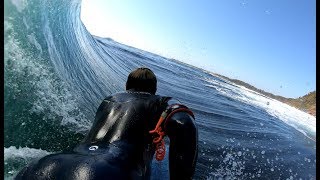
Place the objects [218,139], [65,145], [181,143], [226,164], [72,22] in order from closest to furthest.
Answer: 1. [181,143]
2. [65,145]
3. [226,164]
4. [218,139]
5. [72,22]

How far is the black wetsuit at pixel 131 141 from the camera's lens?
252 centimetres

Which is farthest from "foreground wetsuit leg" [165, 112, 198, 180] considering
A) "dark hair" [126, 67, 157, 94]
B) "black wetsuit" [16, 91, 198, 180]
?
"dark hair" [126, 67, 157, 94]

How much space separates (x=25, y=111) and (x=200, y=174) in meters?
2.96

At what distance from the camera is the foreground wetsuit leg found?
286cm

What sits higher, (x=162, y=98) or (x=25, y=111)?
(x=162, y=98)

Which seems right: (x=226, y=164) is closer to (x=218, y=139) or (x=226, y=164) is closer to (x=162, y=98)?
(x=218, y=139)

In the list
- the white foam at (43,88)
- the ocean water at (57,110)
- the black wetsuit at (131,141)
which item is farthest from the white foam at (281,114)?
the black wetsuit at (131,141)

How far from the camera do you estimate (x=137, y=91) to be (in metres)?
3.28

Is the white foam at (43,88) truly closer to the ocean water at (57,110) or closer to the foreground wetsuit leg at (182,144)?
the ocean water at (57,110)

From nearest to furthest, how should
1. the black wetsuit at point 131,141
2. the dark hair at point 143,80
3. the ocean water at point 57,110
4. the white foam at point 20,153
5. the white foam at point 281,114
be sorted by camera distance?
1. the black wetsuit at point 131,141
2. the dark hair at point 143,80
3. the white foam at point 20,153
4. the ocean water at point 57,110
5. the white foam at point 281,114

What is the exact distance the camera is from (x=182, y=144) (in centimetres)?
288

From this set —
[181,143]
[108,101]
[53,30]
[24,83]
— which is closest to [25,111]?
[24,83]

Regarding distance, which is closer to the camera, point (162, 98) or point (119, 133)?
point (119, 133)

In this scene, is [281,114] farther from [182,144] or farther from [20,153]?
[182,144]
